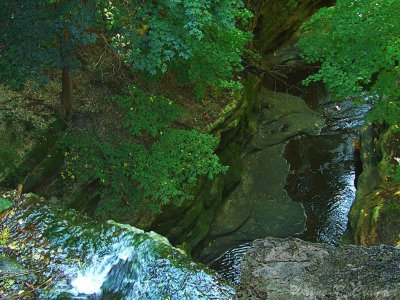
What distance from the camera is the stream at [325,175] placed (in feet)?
34.5

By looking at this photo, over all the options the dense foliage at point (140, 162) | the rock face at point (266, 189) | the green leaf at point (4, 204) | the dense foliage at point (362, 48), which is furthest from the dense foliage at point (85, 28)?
the rock face at point (266, 189)

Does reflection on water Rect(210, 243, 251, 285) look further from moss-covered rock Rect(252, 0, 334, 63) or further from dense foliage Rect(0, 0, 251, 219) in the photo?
moss-covered rock Rect(252, 0, 334, 63)

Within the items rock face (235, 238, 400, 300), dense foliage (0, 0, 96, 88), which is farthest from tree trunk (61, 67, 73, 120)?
rock face (235, 238, 400, 300)

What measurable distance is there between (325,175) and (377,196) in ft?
9.72

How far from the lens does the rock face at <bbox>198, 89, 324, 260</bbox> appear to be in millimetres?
10656

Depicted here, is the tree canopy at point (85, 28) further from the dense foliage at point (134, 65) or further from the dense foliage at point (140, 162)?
the dense foliage at point (140, 162)

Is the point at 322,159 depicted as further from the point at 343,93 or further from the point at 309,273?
the point at 309,273

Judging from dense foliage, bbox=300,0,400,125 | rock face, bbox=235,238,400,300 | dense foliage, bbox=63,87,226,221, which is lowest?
rock face, bbox=235,238,400,300

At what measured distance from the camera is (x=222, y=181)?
11055 millimetres

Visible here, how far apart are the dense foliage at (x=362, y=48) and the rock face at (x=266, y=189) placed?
362cm

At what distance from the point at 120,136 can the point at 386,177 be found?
5.72m

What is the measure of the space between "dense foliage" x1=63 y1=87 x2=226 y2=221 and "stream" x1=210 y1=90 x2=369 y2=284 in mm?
2846

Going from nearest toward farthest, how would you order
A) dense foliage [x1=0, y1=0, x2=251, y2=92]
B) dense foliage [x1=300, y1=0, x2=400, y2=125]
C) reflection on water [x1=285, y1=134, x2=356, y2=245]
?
dense foliage [x1=0, y1=0, x2=251, y2=92], dense foliage [x1=300, y1=0, x2=400, y2=125], reflection on water [x1=285, y1=134, x2=356, y2=245]

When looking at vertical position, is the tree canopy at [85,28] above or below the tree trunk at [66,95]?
above
